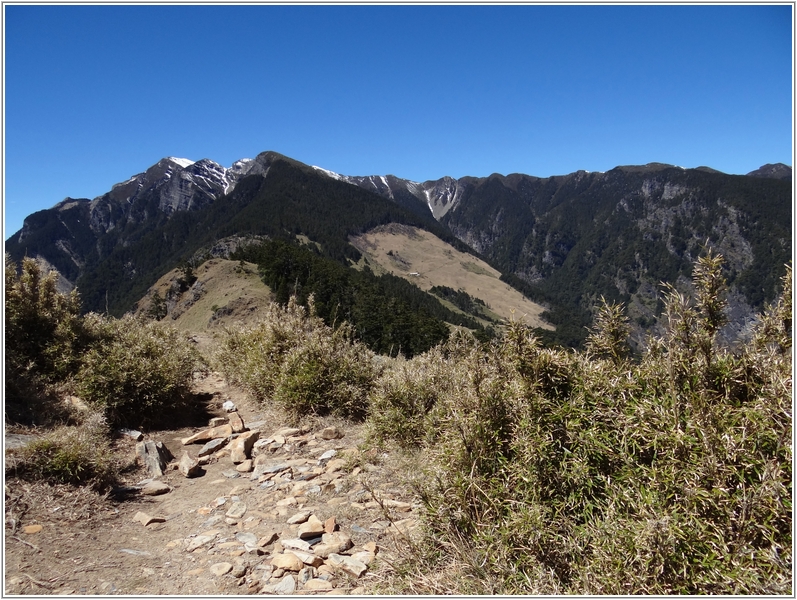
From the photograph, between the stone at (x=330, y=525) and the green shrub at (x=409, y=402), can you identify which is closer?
the stone at (x=330, y=525)

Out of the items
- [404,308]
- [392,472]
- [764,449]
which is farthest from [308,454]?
[404,308]

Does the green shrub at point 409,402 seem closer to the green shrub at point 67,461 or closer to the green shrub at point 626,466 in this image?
the green shrub at point 626,466

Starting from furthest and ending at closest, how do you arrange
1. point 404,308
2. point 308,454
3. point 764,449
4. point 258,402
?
point 404,308, point 258,402, point 308,454, point 764,449

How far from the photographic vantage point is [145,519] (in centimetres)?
516

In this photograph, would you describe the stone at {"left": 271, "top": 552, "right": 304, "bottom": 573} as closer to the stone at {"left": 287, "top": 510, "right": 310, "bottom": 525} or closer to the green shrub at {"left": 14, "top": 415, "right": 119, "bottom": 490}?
the stone at {"left": 287, "top": 510, "right": 310, "bottom": 525}

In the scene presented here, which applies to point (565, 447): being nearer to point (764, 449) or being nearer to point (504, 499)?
point (504, 499)

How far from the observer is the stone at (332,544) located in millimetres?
4160

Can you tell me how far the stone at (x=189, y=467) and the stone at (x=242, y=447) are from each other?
1.66 ft


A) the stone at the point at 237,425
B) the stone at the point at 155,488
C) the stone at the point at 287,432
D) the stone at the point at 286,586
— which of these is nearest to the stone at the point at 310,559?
the stone at the point at 286,586

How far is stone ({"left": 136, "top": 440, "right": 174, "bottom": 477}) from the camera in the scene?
21.6ft

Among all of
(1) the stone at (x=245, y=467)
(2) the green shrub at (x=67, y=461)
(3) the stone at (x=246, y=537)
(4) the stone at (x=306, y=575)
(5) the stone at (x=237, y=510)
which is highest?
(2) the green shrub at (x=67, y=461)

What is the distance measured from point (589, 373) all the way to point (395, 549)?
2215mm

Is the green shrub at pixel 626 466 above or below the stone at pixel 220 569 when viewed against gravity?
above

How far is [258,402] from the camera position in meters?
10.1
